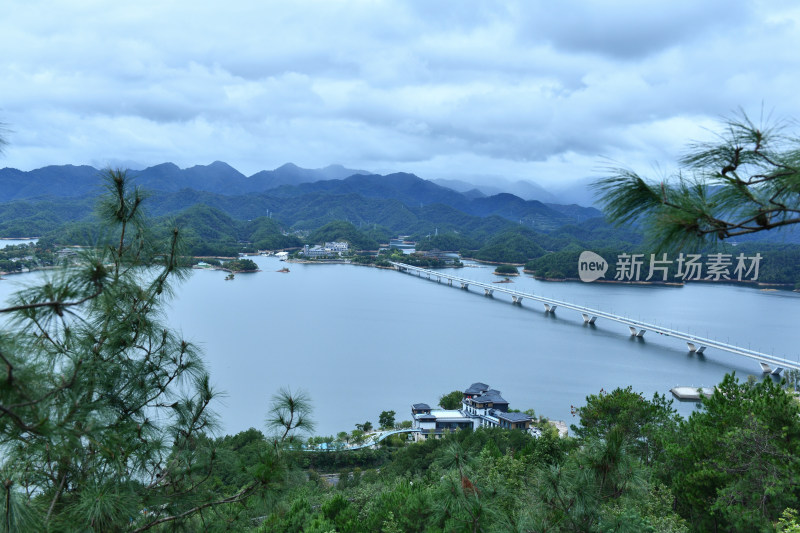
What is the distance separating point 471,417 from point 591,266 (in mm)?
16310

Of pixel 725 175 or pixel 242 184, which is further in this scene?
pixel 242 184

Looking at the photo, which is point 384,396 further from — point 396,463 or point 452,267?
point 452,267

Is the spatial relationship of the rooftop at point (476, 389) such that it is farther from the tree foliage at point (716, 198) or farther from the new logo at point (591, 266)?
the new logo at point (591, 266)

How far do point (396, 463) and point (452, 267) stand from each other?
24.2m

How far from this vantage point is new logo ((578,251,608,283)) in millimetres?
21625

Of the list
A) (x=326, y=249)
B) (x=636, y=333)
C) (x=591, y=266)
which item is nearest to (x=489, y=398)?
(x=636, y=333)

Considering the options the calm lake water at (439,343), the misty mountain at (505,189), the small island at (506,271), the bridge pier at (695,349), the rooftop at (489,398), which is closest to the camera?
the rooftop at (489,398)

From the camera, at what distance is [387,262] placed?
28.8 meters

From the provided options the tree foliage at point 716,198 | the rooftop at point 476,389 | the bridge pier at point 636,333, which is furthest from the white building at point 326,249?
the tree foliage at point 716,198

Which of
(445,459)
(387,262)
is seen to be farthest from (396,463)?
(387,262)

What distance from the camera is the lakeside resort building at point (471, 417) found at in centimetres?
705

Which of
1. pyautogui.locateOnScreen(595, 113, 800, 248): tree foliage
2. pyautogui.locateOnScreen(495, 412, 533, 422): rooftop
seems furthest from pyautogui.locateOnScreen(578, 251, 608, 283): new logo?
pyautogui.locateOnScreen(595, 113, 800, 248): tree foliage

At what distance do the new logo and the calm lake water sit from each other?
5.26ft

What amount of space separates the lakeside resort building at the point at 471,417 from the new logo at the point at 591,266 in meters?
15.7
